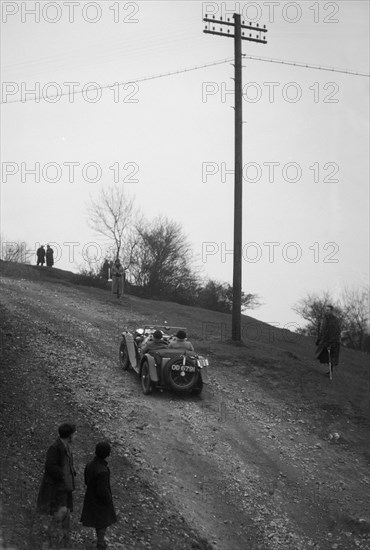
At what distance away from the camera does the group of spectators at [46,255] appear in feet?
136

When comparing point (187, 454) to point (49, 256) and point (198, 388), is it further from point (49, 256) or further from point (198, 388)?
point (49, 256)

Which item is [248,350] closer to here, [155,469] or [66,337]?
[66,337]

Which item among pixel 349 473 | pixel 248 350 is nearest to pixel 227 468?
pixel 349 473

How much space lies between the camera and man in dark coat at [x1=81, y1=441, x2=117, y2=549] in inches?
401

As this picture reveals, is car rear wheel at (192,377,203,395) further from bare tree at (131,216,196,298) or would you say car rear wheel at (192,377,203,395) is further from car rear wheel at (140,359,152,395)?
bare tree at (131,216,196,298)

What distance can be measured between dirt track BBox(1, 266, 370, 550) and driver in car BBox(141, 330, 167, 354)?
0.89 metres

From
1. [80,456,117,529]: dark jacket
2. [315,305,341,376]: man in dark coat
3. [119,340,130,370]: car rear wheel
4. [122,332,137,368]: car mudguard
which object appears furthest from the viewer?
[315,305,341,376]: man in dark coat

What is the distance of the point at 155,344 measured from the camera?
17547mm

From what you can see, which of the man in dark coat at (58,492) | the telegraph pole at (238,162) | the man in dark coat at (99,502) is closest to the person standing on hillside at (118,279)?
the telegraph pole at (238,162)

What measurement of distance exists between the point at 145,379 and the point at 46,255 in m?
26.6

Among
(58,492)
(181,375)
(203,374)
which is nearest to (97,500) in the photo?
(58,492)

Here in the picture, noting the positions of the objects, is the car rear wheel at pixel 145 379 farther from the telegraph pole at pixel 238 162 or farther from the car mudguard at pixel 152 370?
the telegraph pole at pixel 238 162

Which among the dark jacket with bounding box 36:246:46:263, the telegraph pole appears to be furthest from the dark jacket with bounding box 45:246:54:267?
the telegraph pole

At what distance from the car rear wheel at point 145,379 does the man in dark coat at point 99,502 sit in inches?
241
